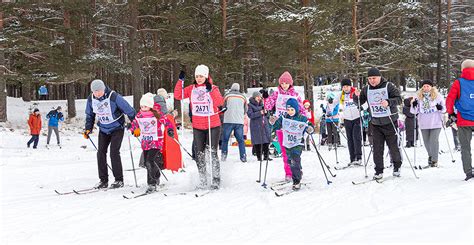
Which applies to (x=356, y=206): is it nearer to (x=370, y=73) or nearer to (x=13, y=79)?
(x=370, y=73)

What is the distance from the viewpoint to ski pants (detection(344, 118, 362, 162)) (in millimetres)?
9234

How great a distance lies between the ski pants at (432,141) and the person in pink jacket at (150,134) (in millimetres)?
5486

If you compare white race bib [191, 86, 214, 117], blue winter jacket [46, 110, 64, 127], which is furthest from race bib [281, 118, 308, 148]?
blue winter jacket [46, 110, 64, 127]

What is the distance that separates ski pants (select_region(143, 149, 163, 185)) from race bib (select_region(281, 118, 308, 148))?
2.18 m

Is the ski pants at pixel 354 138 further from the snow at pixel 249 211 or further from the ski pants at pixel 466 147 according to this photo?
the ski pants at pixel 466 147

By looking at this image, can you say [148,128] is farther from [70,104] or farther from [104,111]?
[70,104]

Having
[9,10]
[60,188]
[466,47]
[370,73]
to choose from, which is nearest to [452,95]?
[370,73]

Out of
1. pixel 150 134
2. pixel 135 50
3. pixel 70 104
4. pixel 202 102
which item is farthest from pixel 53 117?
pixel 202 102

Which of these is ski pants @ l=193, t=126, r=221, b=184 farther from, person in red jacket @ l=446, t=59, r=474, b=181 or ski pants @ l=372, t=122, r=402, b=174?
person in red jacket @ l=446, t=59, r=474, b=181

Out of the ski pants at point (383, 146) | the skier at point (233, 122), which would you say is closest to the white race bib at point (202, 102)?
the ski pants at point (383, 146)

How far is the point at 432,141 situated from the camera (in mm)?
8938

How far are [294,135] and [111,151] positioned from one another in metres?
3.19

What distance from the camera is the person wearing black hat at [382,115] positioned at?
7047 mm

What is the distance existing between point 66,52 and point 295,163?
18.7 m
